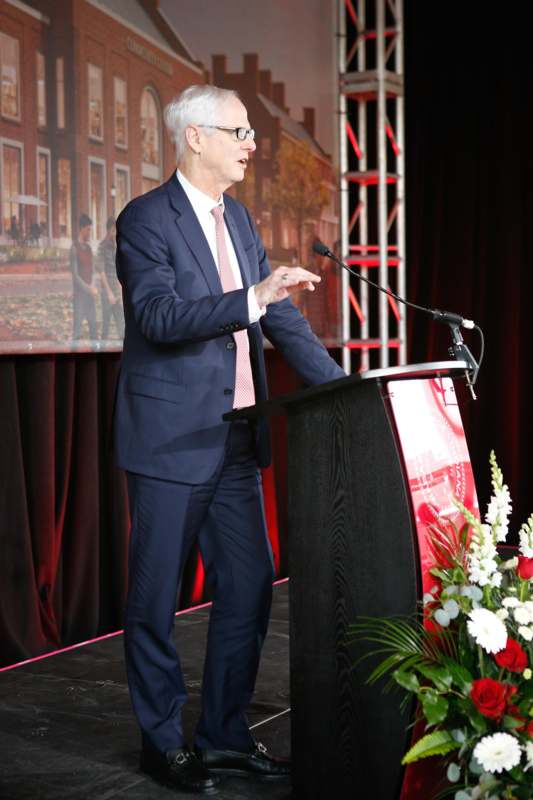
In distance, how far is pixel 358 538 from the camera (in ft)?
6.93

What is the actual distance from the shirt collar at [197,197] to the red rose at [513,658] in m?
1.24

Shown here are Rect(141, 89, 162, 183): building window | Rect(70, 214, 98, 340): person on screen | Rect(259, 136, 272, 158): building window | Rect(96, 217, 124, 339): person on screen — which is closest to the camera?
Rect(70, 214, 98, 340): person on screen

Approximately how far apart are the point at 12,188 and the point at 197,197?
3.99ft

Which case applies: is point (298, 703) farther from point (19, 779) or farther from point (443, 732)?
point (19, 779)

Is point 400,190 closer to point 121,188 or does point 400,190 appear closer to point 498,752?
point 121,188

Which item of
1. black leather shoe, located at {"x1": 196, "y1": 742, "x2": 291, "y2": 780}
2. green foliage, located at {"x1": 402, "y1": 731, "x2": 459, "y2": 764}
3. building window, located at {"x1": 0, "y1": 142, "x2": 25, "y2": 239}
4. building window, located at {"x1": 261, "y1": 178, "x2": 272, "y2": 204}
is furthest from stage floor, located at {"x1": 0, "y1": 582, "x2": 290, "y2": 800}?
building window, located at {"x1": 261, "y1": 178, "x2": 272, "y2": 204}

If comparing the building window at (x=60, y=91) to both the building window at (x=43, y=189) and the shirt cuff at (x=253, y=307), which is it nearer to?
the building window at (x=43, y=189)

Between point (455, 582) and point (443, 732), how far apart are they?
26cm

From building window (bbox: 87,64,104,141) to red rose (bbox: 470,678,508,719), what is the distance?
106 inches

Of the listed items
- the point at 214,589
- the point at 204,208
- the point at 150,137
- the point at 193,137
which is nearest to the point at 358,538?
the point at 214,589

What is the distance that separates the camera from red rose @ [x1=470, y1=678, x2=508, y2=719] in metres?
1.84

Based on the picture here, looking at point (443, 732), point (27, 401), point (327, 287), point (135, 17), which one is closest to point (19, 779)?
point (443, 732)

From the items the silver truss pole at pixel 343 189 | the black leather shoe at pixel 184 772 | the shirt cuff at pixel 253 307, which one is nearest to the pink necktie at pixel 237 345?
the shirt cuff at pixel 253 307

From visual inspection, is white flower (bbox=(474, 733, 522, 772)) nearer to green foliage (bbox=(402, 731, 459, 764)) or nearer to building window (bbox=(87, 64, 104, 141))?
green foliage (bbox=(402, 731, 459, 764))
